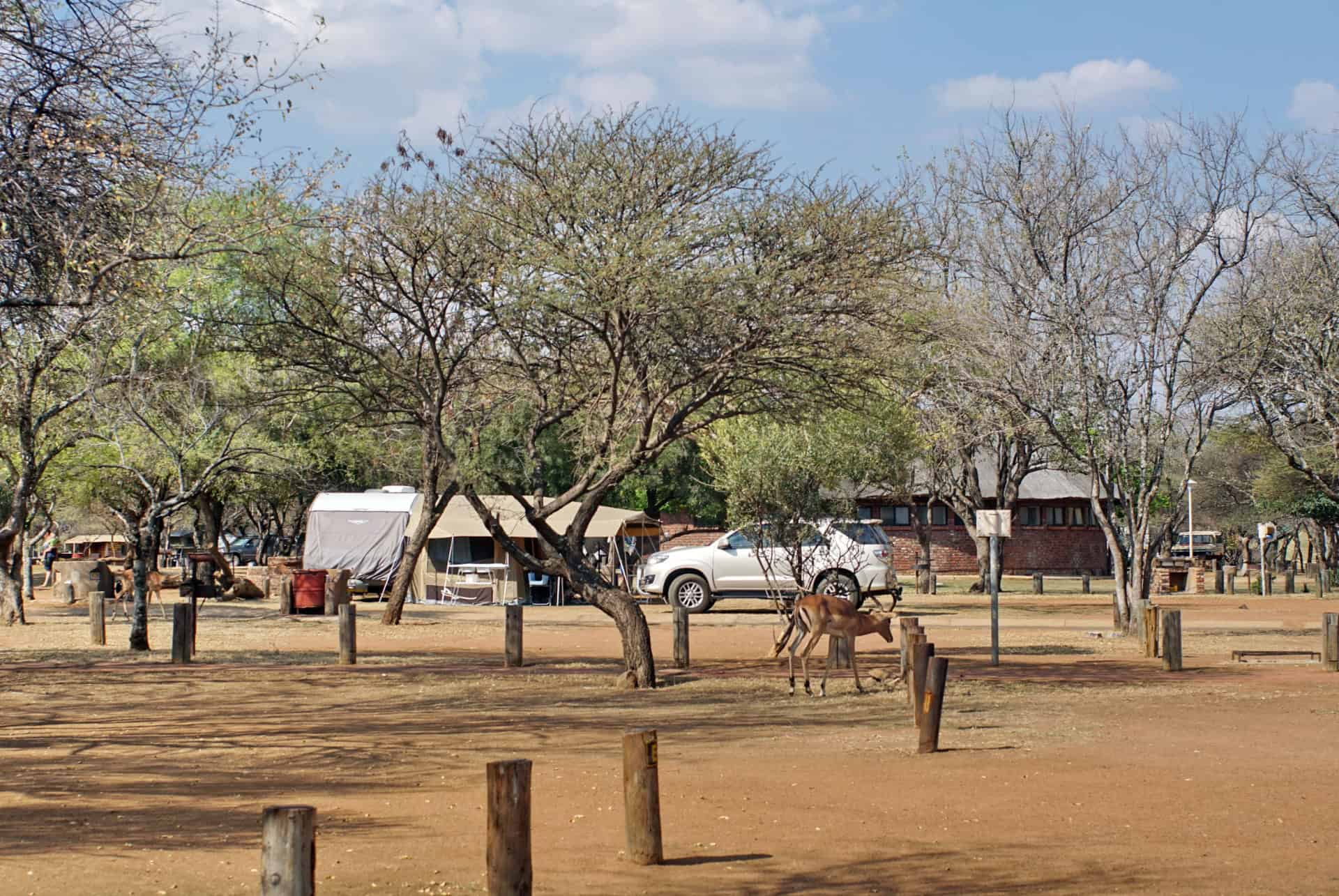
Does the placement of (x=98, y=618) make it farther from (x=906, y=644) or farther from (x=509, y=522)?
(x=509, y=522)

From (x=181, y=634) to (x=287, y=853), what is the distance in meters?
14.6

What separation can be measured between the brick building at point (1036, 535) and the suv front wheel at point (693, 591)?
2641cm

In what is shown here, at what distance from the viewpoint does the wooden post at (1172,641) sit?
1847cm

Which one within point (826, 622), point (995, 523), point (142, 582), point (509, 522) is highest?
point (509, 522)

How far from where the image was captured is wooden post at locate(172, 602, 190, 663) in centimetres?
1870

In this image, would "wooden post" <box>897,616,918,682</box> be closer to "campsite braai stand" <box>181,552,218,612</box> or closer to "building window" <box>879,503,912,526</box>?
"campsite braai stand" <box>181,552,218,612</box>

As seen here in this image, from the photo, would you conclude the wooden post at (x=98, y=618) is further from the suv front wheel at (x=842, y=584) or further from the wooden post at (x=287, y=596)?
the suv front wheel at (x=842, y=584)

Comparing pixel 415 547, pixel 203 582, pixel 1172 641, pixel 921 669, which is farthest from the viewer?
pixel 203 582

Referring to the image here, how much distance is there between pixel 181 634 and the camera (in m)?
18.8

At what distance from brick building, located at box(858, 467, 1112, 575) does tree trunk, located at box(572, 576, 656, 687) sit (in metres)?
41.4

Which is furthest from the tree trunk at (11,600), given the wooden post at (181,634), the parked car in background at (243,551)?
the parked car in background at (243,551)

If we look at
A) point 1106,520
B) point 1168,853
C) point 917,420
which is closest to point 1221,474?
point 917,420

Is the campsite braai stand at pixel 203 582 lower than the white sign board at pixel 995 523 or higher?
lower

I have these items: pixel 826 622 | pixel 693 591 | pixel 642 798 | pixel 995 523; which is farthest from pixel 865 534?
pixel 642 798
